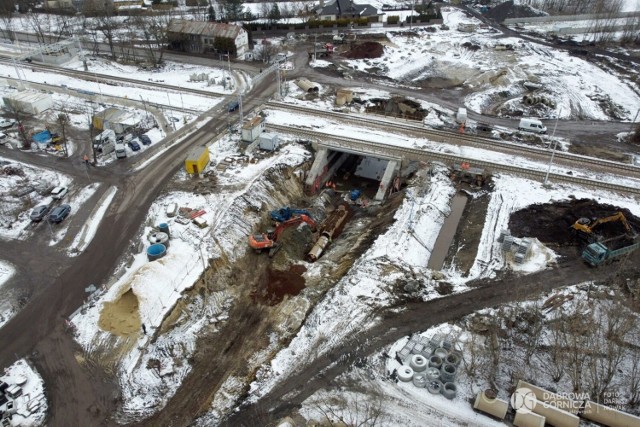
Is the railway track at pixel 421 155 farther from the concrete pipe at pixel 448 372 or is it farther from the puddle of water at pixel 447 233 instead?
the concrete pipe at pixel 448 372

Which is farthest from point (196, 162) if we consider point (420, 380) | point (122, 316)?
point (420, 380)

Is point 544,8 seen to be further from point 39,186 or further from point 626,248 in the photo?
point 39,186

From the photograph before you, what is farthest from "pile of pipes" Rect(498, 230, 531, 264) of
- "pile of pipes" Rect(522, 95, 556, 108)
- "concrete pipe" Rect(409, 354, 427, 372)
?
"pile of pipes" Rect(522, 95, 556, 108)

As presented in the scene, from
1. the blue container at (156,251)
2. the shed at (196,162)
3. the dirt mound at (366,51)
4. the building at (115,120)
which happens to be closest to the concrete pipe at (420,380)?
the blue container at (156,251)

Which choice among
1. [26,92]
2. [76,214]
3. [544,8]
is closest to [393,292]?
[76,214]

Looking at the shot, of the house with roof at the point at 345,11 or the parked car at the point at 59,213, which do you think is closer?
the parked car at the point at 59,213
